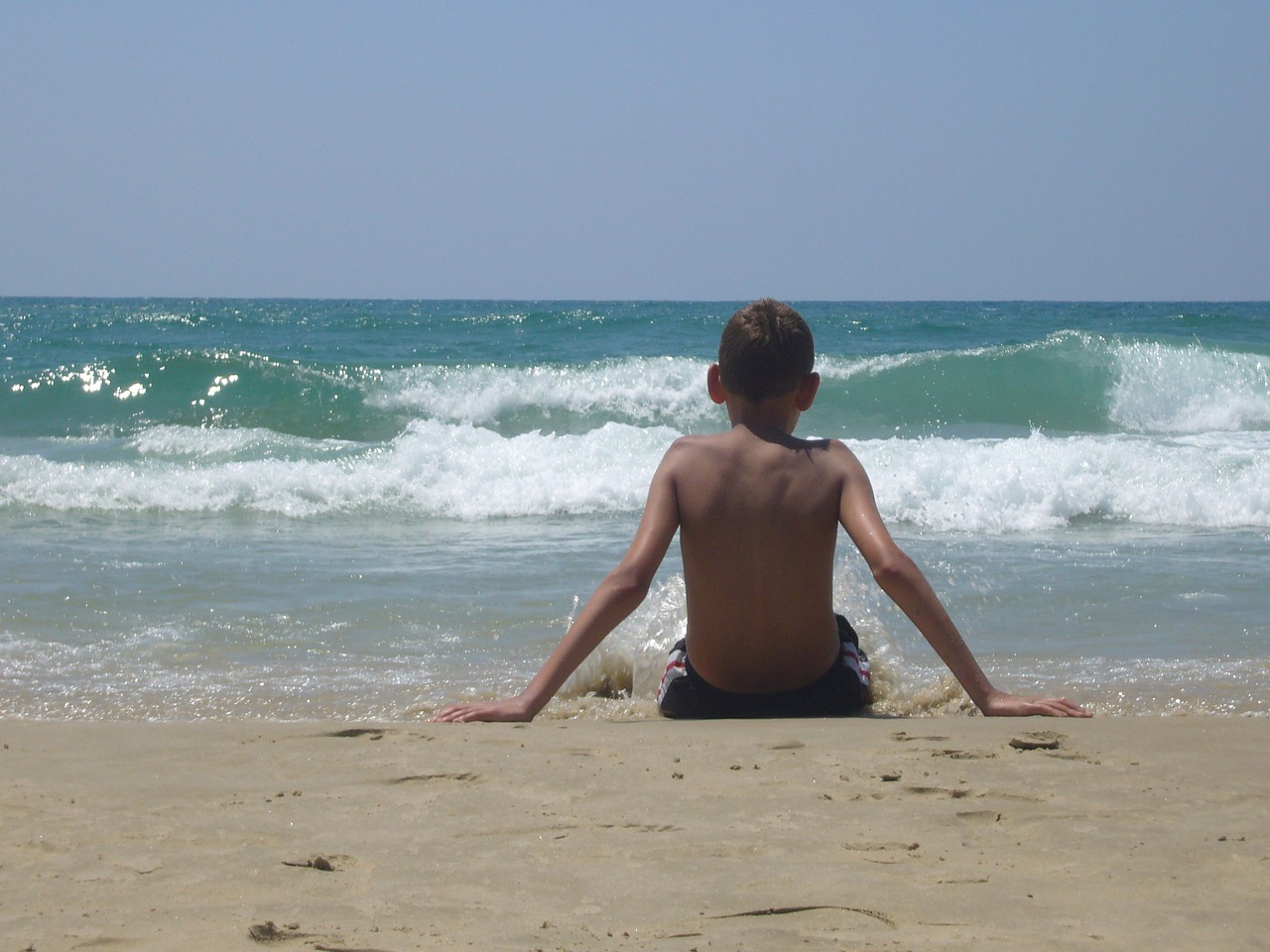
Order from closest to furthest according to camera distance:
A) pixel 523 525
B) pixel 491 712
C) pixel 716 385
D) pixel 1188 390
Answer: pixel 491 712 < pixel 716 385 < pixel 523 525 < pixel 1188 390

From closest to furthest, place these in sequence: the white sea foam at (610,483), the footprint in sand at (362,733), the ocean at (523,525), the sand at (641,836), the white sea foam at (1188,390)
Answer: the sand at (641,836) → the footprint in sand at (362,733) → the ocean at (523,525) → the white sea foam at (610,483) → the white sea foam at (1188,390)

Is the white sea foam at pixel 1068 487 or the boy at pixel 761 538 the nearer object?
the boy at pixel 761 538

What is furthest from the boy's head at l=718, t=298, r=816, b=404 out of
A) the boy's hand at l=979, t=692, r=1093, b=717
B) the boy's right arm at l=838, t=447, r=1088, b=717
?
the boy's hand at l=979, t=692, r=1093, b=717

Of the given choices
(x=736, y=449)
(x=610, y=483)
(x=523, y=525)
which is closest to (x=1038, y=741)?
(x=736, y=449)

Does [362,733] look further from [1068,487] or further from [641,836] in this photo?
[1068,487]

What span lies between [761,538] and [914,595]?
36cm

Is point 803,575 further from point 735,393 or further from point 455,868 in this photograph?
point 455,868

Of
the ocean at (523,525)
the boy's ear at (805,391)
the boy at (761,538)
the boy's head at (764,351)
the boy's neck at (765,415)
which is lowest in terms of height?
the ocean at (523,525)

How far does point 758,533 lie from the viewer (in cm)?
278

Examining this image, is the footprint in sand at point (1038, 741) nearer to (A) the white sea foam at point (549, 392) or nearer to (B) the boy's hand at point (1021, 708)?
(B) the boy's hand at point (1021, 708)

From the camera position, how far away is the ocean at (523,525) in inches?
155

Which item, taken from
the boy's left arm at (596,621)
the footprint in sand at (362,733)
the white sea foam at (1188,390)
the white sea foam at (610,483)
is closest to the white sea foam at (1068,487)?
the white sea foam at (610,483)

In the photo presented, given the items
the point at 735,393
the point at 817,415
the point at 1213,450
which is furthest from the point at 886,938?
the point at 817,415

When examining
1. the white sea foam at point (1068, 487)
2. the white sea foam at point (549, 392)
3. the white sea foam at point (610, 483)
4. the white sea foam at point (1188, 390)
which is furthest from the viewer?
the white sea foam at point (1188, 390)
